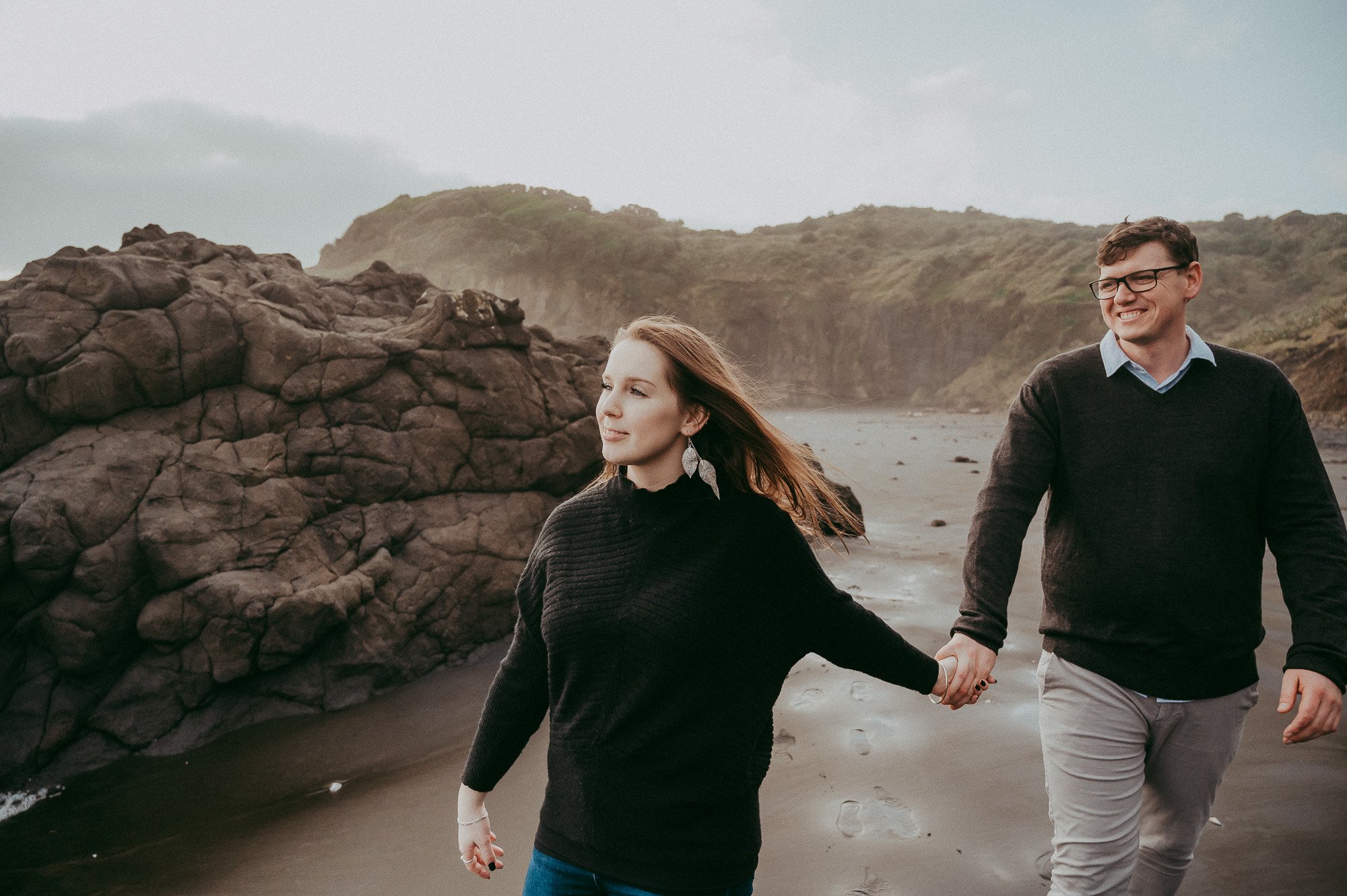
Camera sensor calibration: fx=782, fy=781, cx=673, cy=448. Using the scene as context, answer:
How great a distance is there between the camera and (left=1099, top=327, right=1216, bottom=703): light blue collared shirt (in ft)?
7.99

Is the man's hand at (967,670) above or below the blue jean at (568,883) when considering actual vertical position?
above

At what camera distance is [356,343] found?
7.28 m

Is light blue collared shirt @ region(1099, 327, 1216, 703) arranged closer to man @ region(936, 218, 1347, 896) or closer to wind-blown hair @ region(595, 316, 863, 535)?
man @ region(936, 218, 1347, 896)

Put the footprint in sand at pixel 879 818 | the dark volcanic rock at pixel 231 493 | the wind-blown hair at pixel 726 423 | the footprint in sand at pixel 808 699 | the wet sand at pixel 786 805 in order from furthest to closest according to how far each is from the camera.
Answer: the dark volcanic rock at pixel 231 493 < the footprint in sand at pixel 808 699 < the footprint in sand at pixel 879 818 < the wet sand at pixel 786 805 < the wind-blown hair at pixel 726 423

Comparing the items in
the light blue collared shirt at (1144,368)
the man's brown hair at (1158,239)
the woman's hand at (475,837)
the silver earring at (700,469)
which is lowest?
the woman's hand at (475,837)

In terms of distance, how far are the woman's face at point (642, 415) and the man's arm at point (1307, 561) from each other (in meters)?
1.78

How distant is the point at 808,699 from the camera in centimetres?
519

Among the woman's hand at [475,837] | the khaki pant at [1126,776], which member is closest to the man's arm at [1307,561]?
the khaki pant at [1126,776]

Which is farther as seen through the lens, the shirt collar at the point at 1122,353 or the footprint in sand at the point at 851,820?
the footprint in sand at the point at 851,820

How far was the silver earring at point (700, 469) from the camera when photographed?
6.54 feet

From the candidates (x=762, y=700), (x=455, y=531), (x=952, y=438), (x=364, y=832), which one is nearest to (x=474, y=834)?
(x=762, y=700)

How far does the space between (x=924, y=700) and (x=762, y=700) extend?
351 cm

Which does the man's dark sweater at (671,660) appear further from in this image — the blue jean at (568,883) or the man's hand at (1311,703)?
the man's hand at (1311,703)

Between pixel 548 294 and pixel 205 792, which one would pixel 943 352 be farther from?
pixel 205 792
